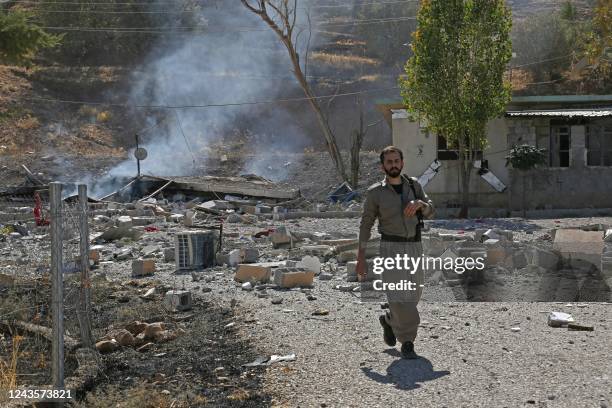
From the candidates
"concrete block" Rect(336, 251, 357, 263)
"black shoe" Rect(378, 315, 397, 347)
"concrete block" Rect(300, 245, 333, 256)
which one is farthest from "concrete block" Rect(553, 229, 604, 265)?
"black shoe" Rect(378, 315, 397, 347)

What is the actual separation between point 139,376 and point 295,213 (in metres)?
17.9

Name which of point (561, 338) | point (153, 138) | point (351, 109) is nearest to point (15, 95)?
point (153, 138)

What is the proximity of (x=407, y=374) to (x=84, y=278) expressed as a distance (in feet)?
8.50

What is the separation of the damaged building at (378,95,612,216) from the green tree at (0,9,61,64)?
15.5 m

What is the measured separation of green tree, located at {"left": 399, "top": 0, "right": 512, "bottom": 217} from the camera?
79.5 feet

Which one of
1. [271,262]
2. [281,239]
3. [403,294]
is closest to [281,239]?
[281,239]

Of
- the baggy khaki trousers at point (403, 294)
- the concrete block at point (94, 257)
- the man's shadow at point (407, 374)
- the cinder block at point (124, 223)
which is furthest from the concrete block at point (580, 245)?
the cinder block at point (124, 223)

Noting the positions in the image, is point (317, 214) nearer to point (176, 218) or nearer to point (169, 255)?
point (176, 218)

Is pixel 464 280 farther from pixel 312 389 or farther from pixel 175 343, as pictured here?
pixel 312 389

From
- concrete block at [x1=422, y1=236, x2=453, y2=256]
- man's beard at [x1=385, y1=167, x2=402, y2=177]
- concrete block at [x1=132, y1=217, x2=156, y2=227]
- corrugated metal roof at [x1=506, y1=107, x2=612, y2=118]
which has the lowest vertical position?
concrete block at [x1=132, y1=217, x2=156, y2=227]

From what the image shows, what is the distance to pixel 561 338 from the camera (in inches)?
277

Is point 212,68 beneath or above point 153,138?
above

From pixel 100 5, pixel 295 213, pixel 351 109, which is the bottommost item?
pixel 295 213

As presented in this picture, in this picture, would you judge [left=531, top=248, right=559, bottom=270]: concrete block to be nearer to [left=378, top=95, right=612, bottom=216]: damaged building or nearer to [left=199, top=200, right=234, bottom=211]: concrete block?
[left=378, top=95, right=612, bottom=216]: damaged building
